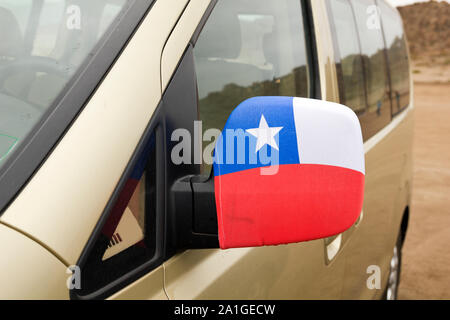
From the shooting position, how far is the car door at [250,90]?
1200mm

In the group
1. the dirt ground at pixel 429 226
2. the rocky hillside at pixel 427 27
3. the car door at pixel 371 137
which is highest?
the rocky hillside at pixel 427 27

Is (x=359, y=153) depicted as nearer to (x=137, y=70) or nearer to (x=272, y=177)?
(x=272, y=177)

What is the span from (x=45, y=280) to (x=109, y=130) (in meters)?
0.29

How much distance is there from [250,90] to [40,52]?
2.24 ft

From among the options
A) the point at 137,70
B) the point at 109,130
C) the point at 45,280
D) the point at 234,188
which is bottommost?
the point at 45,280

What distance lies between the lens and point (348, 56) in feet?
7.64

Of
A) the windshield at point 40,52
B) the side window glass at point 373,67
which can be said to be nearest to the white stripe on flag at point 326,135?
the windshield at point 40,52

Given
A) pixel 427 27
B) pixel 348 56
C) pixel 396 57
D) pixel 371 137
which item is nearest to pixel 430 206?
pixel 396 57

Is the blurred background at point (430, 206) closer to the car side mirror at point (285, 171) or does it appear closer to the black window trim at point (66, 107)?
the car side mirror at point (285, 171)

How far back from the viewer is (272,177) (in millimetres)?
925

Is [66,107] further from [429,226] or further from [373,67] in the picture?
[429,226]

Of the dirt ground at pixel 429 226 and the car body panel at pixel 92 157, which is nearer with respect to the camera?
the car body panel at pixel 92 157

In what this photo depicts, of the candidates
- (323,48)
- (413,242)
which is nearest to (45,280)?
(323,48)

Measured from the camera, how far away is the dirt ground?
14.7ft
